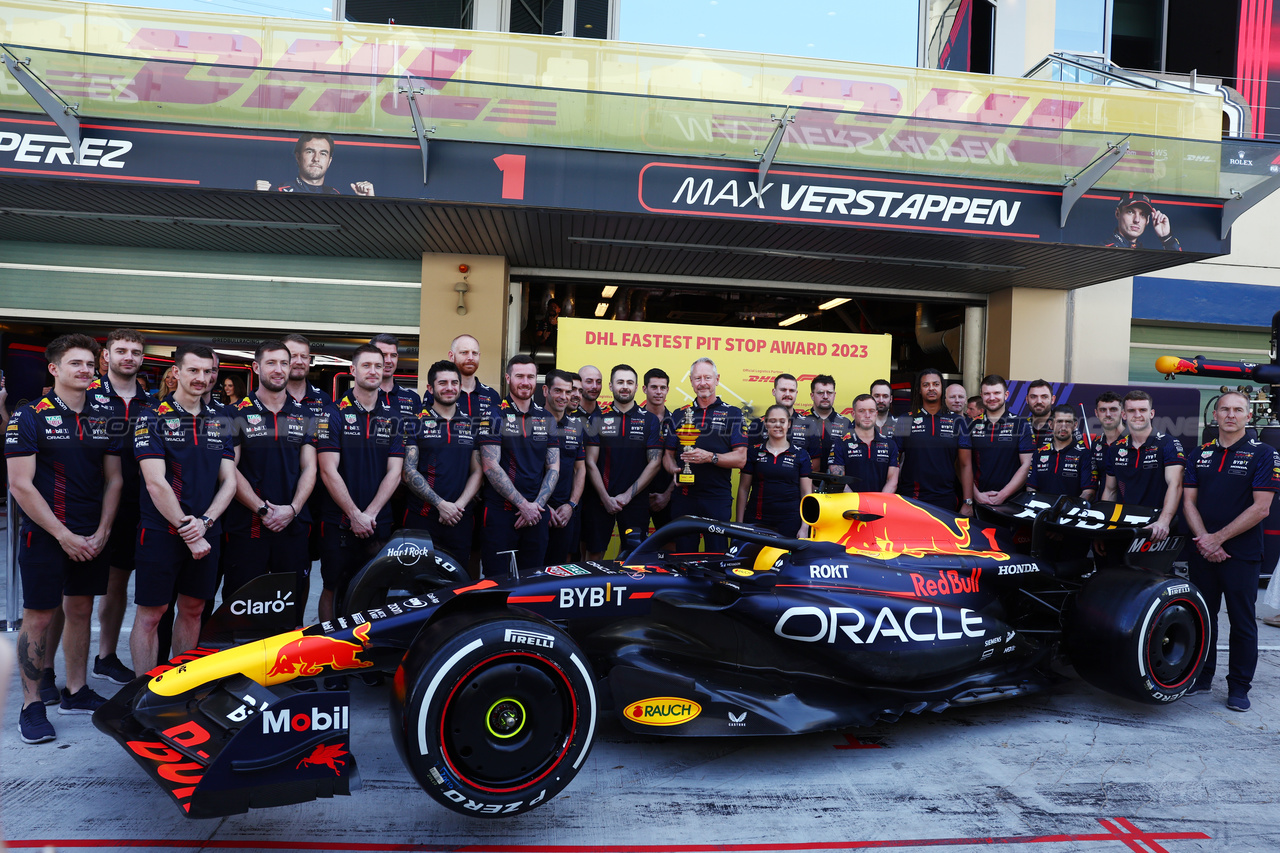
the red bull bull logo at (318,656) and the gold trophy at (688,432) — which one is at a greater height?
the gold trophy at (688,432)

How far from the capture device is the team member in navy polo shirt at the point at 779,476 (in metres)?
5.70

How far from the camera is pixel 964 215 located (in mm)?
8492

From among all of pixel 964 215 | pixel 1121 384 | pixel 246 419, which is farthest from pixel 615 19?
pixel 246 419

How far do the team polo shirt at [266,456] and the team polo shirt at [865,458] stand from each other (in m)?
4.07

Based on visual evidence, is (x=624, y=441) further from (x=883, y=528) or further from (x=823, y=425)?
(x=883, y=528)

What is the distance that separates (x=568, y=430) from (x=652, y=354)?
2.81 meters

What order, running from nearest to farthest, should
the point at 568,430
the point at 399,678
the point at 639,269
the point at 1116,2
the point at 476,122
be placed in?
the point at 399,678, the point at 568,430, the point at 476,122, the point at 639,269, the point at 1116,2

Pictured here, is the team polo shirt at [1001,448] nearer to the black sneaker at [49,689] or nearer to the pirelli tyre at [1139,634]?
the pirelli tyre at [1139,634]

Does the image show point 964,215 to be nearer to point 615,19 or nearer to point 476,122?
point 476,122

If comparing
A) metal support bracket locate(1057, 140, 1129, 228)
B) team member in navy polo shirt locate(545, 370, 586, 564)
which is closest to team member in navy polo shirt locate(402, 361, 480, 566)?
team member in navy polo shirt locate(545, 370, 586, 564)

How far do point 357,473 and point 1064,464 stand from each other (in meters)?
5.21

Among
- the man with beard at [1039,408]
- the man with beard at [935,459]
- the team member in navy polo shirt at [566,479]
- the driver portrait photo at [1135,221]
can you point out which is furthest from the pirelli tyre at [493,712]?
the driver portrait photo at [1135,221]

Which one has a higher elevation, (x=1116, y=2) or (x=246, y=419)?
(x=1116, y=2)

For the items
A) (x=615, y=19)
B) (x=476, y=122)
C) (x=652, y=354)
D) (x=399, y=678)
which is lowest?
(x=399, y=678)
